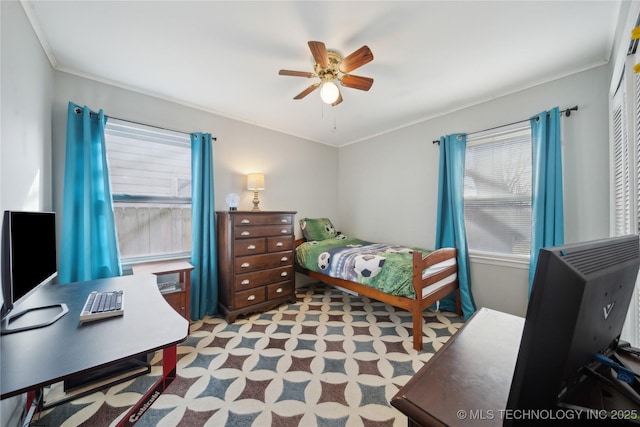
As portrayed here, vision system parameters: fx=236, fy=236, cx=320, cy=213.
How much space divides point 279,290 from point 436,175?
96.0 inches

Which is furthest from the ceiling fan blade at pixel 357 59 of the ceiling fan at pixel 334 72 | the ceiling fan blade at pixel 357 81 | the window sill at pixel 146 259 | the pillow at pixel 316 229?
the window sill at pixel 146 259

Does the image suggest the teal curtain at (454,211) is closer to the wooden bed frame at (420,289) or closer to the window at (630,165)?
the wooden bed frame at (420,289)

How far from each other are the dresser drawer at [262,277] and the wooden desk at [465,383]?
2182 millimetres

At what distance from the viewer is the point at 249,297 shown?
8.64 feet

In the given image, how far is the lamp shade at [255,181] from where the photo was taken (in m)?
3.00

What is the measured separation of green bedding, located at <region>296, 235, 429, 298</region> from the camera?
2.19 metres

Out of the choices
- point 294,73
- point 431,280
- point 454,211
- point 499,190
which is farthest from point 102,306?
point 499,190

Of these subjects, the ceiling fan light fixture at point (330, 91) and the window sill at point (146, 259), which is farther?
the window sill at point (146, 259)

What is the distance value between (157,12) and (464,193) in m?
3.17

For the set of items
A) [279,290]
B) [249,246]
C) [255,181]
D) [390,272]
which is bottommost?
[279,290]

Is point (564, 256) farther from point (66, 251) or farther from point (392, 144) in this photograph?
point (392, 144)

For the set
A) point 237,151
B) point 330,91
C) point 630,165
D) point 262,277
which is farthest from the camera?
point 237,151

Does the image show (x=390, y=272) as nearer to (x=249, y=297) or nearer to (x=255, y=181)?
(x=249, y=297)

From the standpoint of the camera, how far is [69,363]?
75 cm
